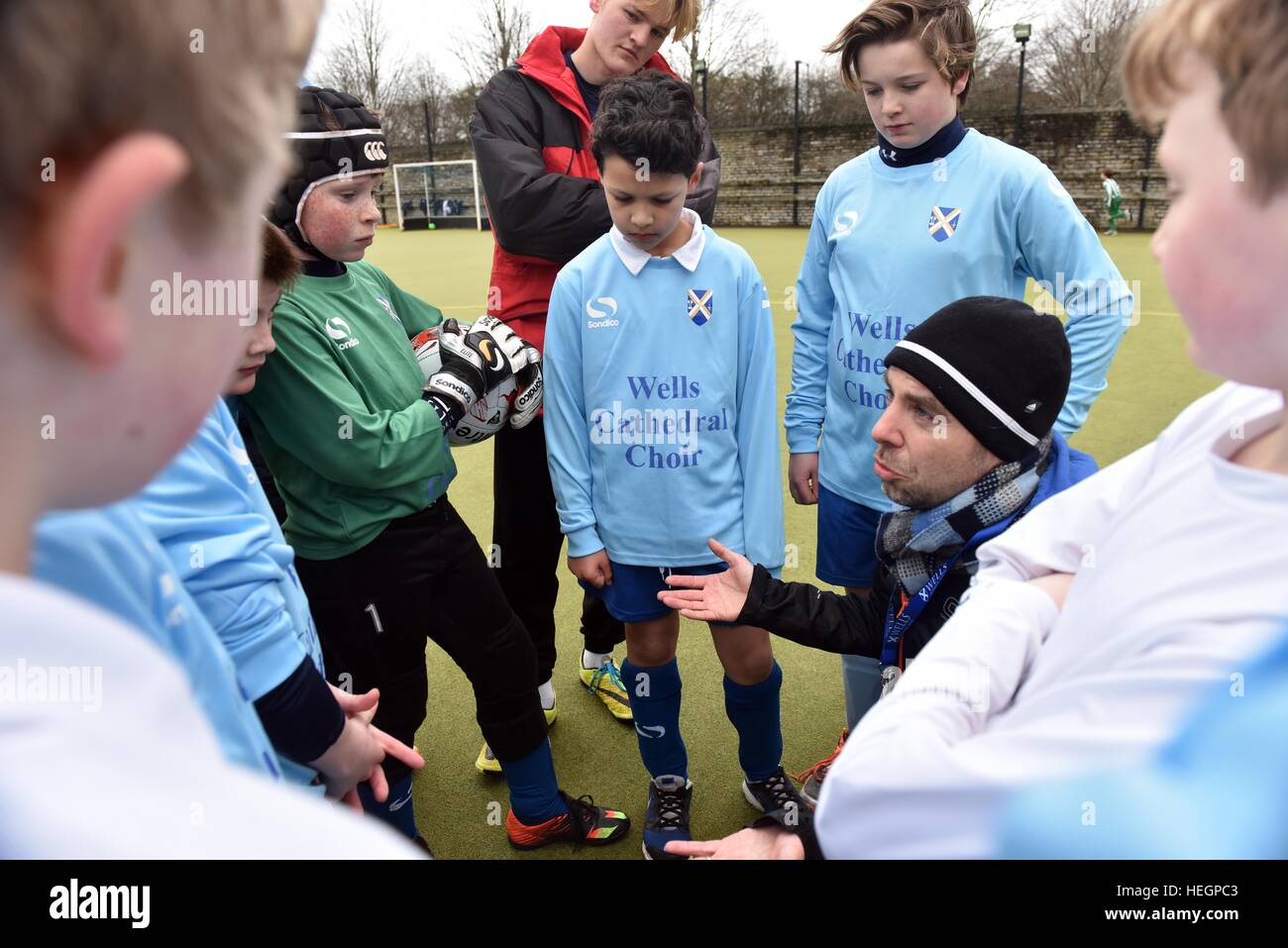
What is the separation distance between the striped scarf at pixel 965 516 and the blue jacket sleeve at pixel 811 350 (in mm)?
999

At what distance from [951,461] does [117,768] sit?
1.58m

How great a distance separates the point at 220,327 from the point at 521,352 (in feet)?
6.19

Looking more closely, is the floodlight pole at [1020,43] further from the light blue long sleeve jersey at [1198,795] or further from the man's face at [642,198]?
the light blue long sleeve jersey at [1198,795]

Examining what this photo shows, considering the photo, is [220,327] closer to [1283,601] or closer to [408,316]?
[1283,601]

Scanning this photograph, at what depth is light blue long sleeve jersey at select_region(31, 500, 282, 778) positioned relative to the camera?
0.68m

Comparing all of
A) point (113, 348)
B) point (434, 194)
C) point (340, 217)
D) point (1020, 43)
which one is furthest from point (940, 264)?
point (434, 194)

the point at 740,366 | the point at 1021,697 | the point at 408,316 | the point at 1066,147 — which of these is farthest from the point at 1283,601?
the point at 1066,147

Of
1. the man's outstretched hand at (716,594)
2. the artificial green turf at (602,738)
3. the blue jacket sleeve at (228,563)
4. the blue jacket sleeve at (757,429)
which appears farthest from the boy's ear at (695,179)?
the blue jacket sleeve at (228,563)

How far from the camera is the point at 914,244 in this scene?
2.45 meters

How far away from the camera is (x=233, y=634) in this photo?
1312 mm

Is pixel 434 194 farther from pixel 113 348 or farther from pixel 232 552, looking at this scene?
pixel 113 348

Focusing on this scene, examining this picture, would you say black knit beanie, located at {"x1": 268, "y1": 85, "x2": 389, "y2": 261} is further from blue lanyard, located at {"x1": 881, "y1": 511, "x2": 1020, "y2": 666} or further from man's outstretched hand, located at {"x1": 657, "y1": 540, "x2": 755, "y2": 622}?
blue lanyard, located at {"x1": 881, "y1": 511, "x2": 1020, "y2": 666}

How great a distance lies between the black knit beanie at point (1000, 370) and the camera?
1.68 metres

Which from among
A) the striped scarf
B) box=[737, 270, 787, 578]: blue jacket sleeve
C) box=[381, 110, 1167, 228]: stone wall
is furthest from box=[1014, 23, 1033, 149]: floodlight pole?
the striped scarf
